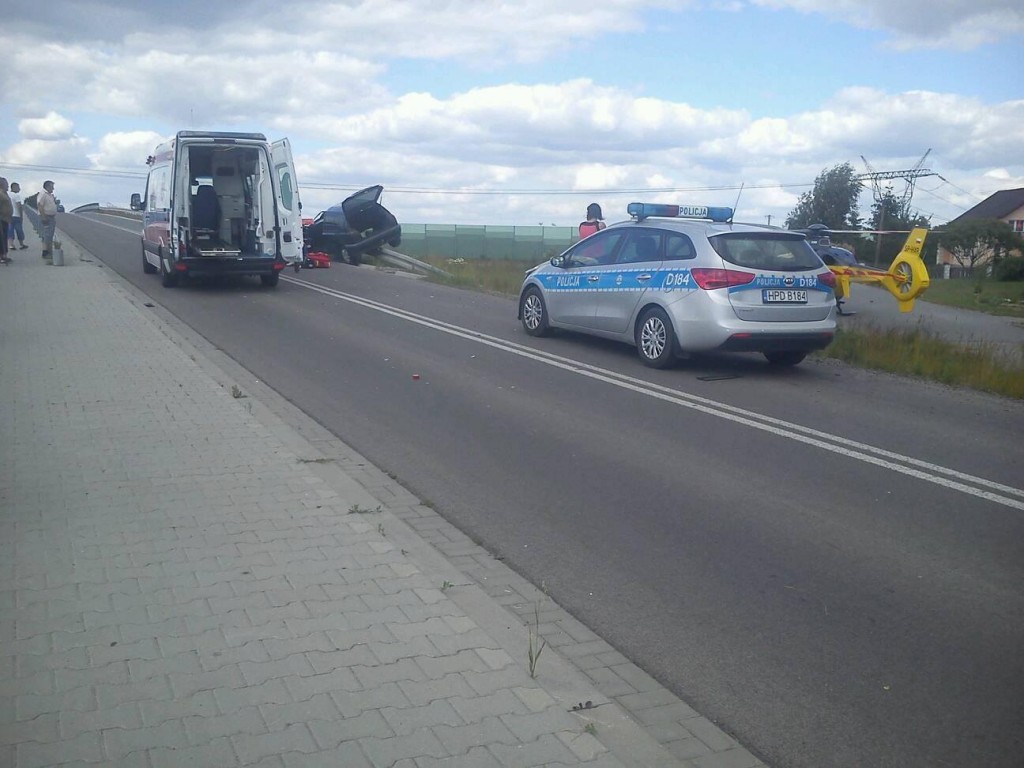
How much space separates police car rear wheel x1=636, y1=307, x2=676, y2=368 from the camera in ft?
39.7

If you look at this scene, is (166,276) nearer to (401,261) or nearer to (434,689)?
(401,261)

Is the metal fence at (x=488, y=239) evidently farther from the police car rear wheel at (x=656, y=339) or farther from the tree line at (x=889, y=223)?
the police car rear wheel at (x=656, y=339)

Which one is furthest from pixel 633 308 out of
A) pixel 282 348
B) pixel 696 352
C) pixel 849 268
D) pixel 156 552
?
pixel 849 268

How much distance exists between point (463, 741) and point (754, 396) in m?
7.72

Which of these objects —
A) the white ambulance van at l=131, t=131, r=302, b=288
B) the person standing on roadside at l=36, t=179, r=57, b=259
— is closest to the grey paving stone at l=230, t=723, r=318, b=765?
the white ambulance van at l=131, t=131, r=302, b=288

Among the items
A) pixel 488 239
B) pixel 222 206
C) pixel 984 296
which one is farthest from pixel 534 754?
pixel 488 239

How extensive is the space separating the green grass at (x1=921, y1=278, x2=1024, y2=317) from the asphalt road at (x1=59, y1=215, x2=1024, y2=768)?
17.7m

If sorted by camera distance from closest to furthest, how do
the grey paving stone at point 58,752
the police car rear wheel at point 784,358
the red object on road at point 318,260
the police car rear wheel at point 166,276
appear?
the grey paving stone at point 58,752 < the police car rear wheel at point 784,358 < the police car rear wheel at point 166,276 < the red object on road at point 318,260

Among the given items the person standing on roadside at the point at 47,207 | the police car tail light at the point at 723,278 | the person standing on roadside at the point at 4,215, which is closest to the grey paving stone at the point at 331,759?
the police car tail light at the point at 723,278

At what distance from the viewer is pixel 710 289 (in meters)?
11.6

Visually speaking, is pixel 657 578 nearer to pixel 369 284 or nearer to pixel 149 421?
pixel 149 421

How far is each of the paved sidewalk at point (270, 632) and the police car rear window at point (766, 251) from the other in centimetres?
578

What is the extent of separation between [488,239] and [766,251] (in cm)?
Result: 4724

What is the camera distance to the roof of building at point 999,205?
2726 inches
